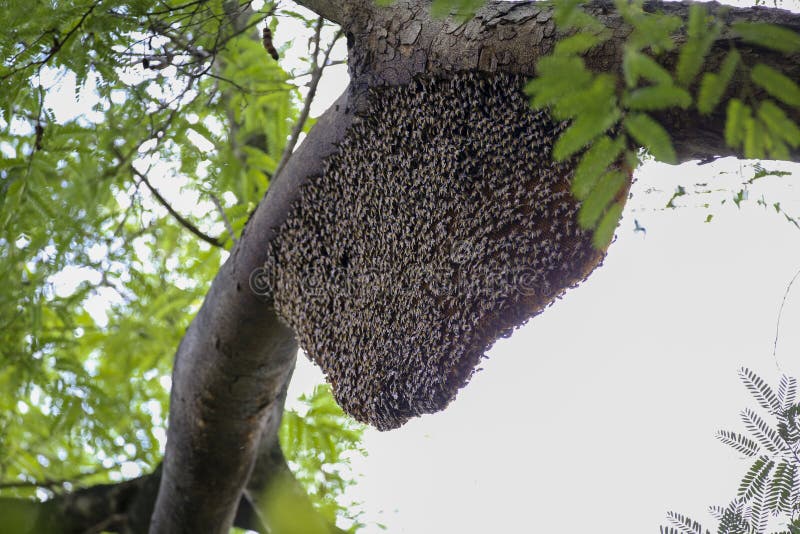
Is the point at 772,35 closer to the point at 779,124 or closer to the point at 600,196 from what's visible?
the point at 779,124

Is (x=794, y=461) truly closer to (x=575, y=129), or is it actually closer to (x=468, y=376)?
(x=468, y=376)

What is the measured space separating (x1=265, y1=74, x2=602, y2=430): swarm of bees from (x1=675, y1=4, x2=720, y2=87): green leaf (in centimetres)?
34

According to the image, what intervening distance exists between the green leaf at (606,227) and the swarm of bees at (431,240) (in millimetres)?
91

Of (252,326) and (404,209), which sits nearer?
(404,209)

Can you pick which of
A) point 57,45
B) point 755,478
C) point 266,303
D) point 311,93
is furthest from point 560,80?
point 57,45

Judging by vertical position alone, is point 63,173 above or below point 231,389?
above

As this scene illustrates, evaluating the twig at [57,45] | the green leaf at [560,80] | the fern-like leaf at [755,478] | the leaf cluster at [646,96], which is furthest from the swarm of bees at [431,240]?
Result: the twig at [57,45]

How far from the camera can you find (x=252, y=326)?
110 inches

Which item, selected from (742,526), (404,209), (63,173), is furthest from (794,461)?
(63,173)

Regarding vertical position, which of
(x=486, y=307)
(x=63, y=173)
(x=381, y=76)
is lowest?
(x=486, y=307)

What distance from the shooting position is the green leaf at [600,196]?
5.26 feet

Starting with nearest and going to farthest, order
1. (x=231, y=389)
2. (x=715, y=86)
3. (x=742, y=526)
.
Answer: (x=715, y=86)
(x=742, y=526)
(x=231, y=389)

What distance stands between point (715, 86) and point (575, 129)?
0.33 meters

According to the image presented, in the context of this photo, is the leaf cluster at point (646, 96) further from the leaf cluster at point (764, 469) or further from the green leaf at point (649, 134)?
the leaf cluster at point (764, 469)
